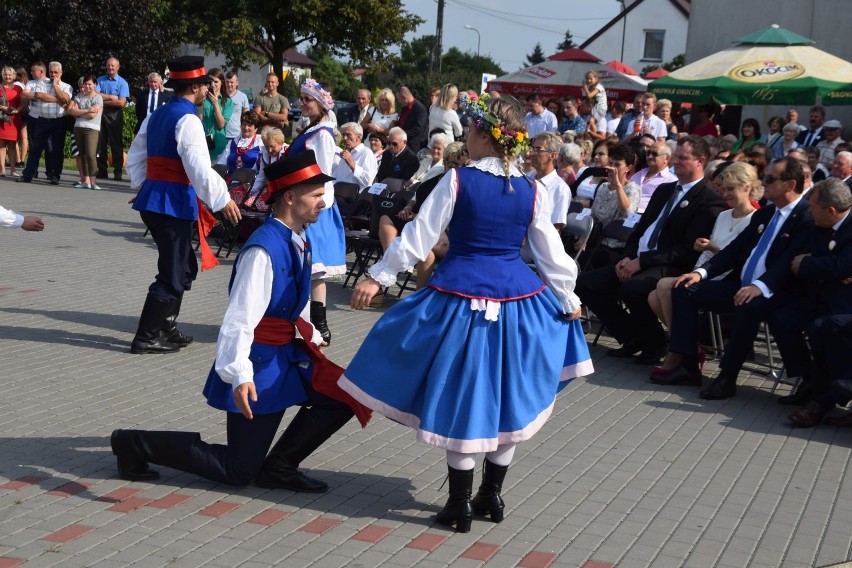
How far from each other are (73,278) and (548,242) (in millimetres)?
7190

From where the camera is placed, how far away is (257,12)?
3822cm

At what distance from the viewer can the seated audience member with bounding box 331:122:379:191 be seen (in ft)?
40.8

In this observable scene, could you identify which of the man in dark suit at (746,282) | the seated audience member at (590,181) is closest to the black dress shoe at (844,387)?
the man in dark suit at (746,282)

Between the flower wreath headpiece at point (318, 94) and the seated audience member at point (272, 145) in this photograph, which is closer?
the flower wreath headpiece at point (318, 94)

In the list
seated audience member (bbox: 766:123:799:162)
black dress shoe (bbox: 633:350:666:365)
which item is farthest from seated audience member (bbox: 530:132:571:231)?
seated audience member (bbox: 766:123:799:162)

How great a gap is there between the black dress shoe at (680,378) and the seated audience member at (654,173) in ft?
7.07

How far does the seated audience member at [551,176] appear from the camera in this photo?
9.92m

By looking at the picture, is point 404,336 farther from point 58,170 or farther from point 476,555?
point 58,170

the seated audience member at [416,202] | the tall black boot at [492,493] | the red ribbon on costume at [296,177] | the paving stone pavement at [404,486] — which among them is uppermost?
the red ribbon on costume at [296,177]

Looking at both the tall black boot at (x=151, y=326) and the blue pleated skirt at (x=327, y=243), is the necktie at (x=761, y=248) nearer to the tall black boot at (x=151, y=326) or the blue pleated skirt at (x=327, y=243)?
the blue pleated skirt at (x=327, y=243)

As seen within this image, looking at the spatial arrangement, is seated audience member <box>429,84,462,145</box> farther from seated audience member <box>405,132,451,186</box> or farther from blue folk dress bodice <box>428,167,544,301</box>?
blue folk dress bodice <box>428,167,544,301</box>

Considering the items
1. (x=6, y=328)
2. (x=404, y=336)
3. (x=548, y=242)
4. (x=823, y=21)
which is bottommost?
(x=6, y=328)

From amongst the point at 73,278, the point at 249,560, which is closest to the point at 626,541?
the point at 249,560

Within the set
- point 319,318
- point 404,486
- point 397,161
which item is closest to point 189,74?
point 319,318
